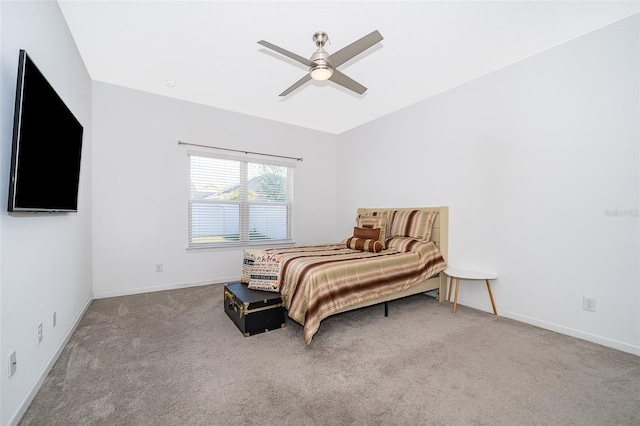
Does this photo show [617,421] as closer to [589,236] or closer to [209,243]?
[589,236]

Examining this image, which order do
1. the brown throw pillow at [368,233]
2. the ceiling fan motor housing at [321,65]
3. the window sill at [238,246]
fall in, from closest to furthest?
1. the ceiling fan motor housing at [321,65]
2. the brown throw pillow at [368,233]
3. the window sill at [238,246]

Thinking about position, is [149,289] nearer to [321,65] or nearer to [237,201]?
[237,201]

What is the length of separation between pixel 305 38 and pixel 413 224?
259cm

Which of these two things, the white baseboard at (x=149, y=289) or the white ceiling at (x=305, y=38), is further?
the white baseboard at (x=149, y=289)

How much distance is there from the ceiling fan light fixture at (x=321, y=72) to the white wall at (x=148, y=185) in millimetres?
2584

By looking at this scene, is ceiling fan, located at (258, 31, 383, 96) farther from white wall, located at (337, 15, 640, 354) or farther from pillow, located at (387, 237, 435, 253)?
pillow, located at (387, 237, 435, 253)

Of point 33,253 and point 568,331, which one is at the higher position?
point 33,253

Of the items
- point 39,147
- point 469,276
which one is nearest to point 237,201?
point 39,147

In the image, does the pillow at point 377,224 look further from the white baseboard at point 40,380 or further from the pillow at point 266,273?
the white baseboard at point 40,380

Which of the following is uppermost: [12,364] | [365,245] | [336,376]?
[365,245]

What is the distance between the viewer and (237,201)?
4613 mm

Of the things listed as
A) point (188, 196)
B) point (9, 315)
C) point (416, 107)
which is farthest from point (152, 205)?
point (416, 107)

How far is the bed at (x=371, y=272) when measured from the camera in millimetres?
2482

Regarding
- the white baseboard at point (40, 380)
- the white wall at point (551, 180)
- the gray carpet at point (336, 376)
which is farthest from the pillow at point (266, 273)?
the white wall at point (551, 180)
